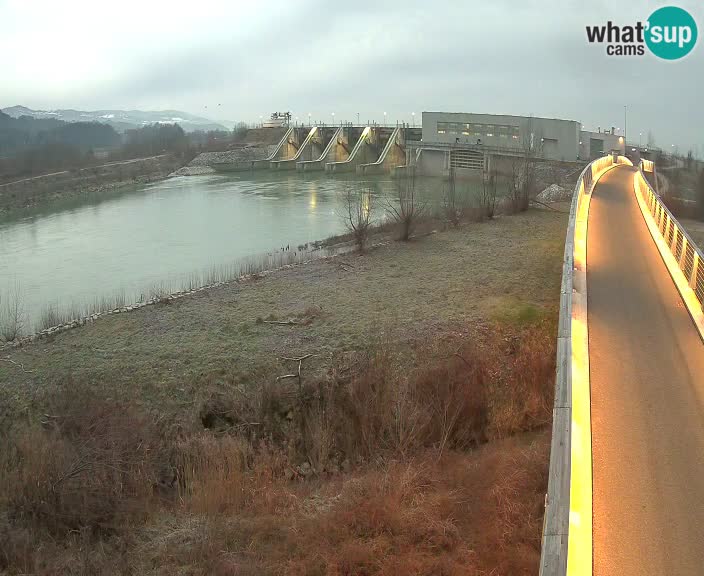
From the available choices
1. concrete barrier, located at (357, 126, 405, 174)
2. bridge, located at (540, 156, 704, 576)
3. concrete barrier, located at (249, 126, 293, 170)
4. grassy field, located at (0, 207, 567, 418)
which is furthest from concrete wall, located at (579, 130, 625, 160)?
bridge, located at (540, 156, 704, 576)

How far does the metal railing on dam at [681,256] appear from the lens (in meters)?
7.13

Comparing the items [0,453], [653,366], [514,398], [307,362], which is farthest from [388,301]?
[0,453]

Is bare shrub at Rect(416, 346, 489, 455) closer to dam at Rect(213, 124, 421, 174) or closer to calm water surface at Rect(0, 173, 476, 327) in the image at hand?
calm water surface at Rect(0, 173, 476, 327)

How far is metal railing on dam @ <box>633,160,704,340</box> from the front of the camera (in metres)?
7.13

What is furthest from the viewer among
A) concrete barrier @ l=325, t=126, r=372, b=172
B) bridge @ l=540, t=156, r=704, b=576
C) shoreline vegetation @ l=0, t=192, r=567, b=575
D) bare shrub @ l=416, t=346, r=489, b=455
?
concrete barrier @ l=325, t=126, r=372, b=172

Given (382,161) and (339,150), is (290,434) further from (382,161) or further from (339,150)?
(339,150)

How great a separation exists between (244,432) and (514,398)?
3349 mm

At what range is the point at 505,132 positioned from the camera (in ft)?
145

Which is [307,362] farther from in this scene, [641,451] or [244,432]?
[641,451]

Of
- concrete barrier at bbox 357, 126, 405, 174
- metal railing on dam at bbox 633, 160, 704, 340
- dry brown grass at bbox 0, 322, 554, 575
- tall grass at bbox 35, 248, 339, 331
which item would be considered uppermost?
concrete barrier at bbox 357, 126, 405, 174

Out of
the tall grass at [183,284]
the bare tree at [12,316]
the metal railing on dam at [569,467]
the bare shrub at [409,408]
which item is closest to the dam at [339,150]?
the tall grass at [183,284]

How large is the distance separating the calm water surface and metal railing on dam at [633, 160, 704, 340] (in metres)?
11.2

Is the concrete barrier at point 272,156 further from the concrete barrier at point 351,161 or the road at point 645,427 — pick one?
the road at point 645,427

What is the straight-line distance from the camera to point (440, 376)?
774 centimetres
